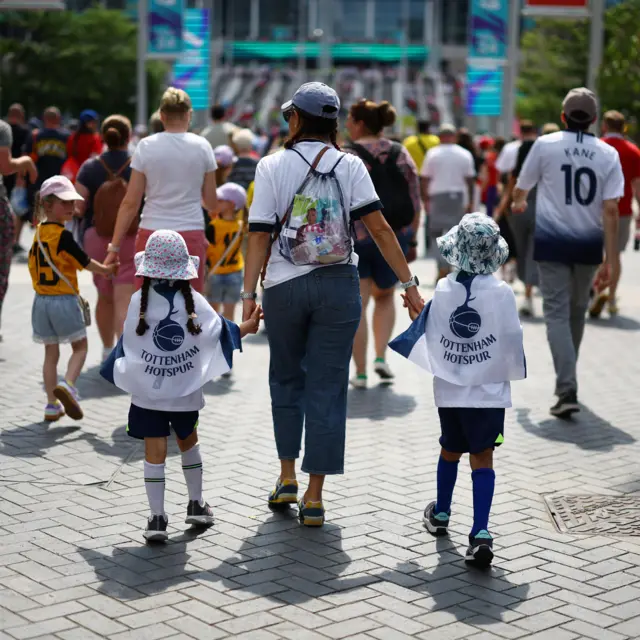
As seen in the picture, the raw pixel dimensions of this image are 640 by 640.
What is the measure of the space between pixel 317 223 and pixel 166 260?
67 cm

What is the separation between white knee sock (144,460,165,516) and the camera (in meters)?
5.29

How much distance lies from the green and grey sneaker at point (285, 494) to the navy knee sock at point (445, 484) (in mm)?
716

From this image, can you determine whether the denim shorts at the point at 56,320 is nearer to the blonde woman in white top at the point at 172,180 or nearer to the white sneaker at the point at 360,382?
the blonde woman in white top at the point at 172,180

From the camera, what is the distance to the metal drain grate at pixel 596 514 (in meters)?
5.62

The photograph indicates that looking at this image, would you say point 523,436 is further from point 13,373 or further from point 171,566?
point 13,373

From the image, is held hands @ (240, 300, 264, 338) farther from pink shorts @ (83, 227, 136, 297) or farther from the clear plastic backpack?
pink shorts @ (83, 227, 136, 297)

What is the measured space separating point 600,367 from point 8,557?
611 centimetres

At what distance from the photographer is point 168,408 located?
208 inches

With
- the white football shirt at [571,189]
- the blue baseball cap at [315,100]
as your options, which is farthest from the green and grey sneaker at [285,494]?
the white football shirt at [571,189]

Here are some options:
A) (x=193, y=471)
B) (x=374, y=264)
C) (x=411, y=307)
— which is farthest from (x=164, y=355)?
(x=374, y=264)

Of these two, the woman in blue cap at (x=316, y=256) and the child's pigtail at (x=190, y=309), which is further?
the woman in blue cap at (x=316, y=256)

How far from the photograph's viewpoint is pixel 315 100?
5488mm

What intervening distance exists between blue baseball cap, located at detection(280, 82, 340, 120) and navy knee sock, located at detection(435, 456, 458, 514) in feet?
5.26

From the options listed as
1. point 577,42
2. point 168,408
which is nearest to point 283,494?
point 168,408
